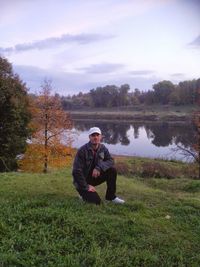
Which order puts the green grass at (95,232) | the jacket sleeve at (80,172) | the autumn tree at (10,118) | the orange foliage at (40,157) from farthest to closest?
the orange foliage at (40,157), the autumn tree at (10,118), the jacket sleeve at (80,172), the green grass at (95,232)

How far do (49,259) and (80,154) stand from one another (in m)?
3.36

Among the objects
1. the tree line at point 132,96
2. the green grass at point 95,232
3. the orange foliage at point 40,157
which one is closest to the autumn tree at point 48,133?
the orange foliage at point 40,157

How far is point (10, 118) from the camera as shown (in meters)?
24.2

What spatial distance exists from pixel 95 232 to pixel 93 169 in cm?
230

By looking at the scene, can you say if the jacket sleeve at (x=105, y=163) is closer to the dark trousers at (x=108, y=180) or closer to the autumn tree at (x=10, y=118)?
the dark trousers at (x=108, y=180)

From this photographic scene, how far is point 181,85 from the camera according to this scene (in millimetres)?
132875

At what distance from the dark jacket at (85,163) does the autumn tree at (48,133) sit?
55.7 feet

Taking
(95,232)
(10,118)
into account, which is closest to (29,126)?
(10,118)

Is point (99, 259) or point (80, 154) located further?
point (80, 154)

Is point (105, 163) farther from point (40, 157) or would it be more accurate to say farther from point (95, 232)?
point (40, 157)

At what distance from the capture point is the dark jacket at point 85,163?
8.52 metres

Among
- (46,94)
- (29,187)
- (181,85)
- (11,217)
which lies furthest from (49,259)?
(181,85)

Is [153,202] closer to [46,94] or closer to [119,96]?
[46,94]

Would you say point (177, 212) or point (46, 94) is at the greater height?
point (46, 94)
